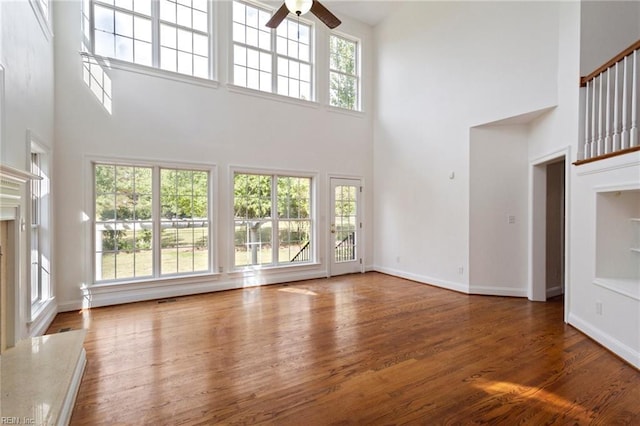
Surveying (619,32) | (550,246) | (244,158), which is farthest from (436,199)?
(244,158)

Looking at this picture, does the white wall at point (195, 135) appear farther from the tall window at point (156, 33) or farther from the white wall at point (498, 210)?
the white wall at point (498, 210)

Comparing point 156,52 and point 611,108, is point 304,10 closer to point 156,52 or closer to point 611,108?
point 156,52

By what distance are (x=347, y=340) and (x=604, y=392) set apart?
203 centimetres

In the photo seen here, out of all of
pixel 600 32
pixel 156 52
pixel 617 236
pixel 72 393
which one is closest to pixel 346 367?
pixel 72 393

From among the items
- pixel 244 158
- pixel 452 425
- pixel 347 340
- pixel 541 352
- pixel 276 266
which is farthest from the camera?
pixel 276 266

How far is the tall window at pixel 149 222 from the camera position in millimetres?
4551

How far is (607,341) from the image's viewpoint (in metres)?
3.04

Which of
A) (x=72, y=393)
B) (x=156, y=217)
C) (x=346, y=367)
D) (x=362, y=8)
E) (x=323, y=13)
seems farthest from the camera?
(x=362, y=8)

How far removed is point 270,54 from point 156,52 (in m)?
1.96

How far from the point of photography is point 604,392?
234 centimetres

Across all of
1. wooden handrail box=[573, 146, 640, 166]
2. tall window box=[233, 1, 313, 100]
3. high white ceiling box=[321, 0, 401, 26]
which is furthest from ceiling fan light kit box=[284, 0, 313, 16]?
high white ceiling box=[321, 0, 401, 26]

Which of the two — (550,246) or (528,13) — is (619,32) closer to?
(528,13)

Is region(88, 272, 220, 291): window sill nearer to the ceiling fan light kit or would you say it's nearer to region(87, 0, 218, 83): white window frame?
region(87, 0, 218, 83): white window frame

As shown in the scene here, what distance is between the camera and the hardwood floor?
210 centimetres
